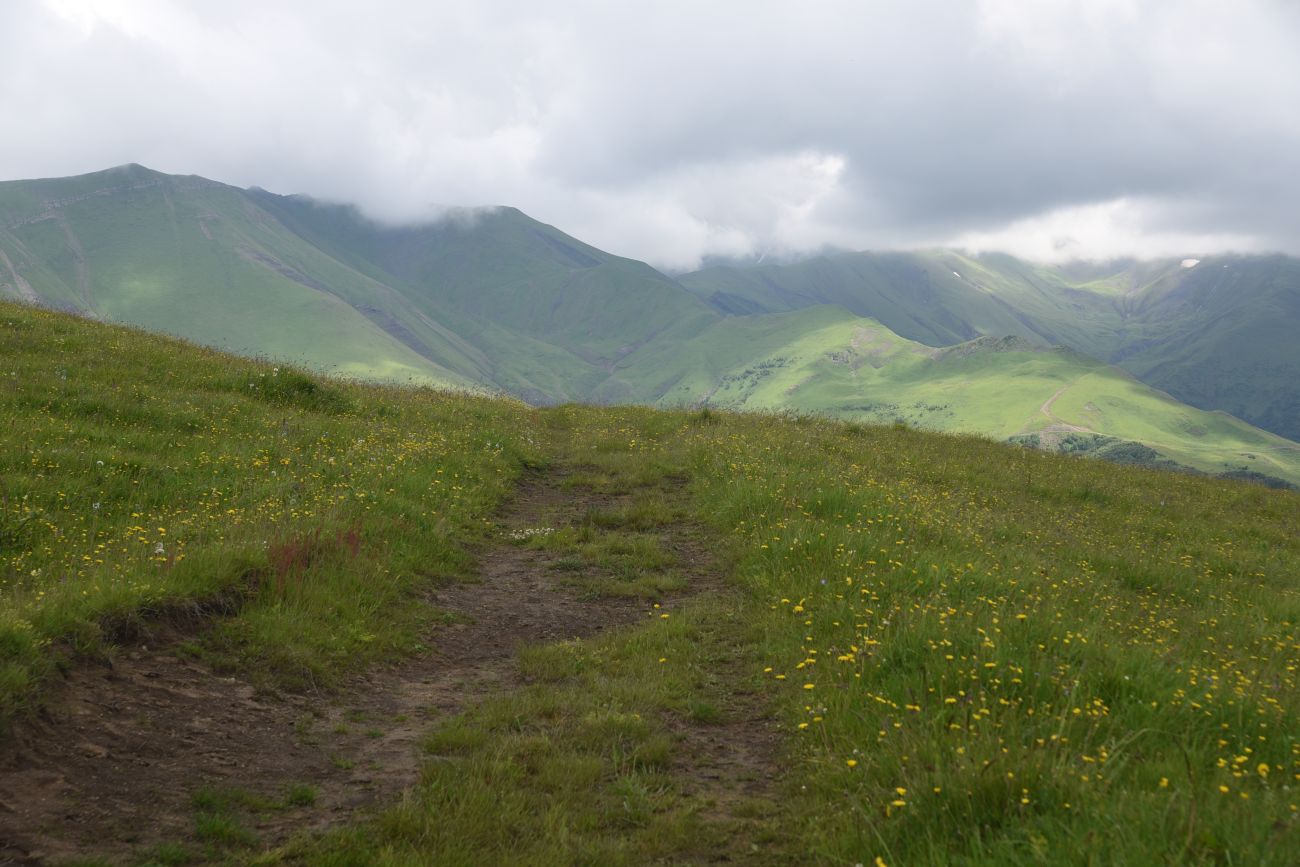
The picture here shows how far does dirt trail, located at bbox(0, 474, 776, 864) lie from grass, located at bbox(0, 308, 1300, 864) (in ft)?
0.85

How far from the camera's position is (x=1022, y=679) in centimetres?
635

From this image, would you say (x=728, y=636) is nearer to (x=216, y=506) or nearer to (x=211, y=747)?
(x=211, y=747)

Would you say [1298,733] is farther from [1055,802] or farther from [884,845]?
[884,845]

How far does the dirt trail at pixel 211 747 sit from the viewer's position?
471cm

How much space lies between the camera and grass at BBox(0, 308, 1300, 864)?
15.5ft

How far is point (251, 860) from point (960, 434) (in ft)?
95.2

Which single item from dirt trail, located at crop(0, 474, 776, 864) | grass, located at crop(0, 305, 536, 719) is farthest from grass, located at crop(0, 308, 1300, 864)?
dirt trail, located at crop(0, 474, 776, 864)

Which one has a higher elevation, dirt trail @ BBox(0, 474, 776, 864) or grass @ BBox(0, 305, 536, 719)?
grass @ BBox(0, 305, 536, 719)

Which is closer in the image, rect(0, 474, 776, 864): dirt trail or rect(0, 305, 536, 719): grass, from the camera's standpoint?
rect(0, 474, 776, 864): dirt trail

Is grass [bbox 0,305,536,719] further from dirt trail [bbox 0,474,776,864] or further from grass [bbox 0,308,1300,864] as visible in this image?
dirt trail [bbox 0,474,776,864]

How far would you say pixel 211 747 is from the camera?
19.1ft

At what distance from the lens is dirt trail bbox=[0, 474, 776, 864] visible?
15.5 ft

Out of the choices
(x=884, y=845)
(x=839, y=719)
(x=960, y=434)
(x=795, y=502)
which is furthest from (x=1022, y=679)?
(x=960, y=434)

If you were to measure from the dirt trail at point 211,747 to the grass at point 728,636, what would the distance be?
0.26 m
